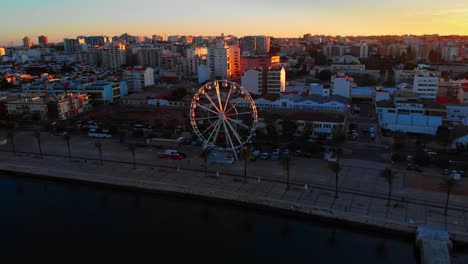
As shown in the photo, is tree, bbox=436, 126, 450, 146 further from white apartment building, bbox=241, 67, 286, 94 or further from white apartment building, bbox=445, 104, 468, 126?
white apartment building, bbox=241, 67, 286, 94

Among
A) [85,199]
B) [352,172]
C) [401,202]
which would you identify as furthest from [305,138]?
[85,199]

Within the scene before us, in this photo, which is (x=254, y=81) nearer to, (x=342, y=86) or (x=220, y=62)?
(x=342, y=86)

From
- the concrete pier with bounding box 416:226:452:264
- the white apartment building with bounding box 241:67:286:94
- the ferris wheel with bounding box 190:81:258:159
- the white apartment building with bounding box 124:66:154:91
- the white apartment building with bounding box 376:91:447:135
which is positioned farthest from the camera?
the white apartment building with bounding box 124:66:154:91

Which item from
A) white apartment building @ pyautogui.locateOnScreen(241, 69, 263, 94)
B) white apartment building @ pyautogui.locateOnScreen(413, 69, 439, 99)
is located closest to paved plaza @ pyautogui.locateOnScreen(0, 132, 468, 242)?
white apartment building @ pyautogui.locateOnScreen(413, 69, 439, 99)

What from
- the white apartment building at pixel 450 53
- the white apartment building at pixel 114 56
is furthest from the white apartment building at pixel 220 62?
the white apartment building at pixel 450 53

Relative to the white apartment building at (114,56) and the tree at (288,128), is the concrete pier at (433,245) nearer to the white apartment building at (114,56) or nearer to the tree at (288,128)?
the tree at (288,128)

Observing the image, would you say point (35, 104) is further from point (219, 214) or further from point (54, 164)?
point (219, 214)
